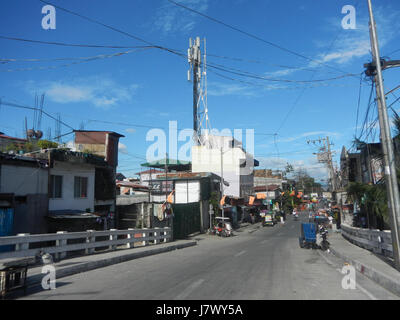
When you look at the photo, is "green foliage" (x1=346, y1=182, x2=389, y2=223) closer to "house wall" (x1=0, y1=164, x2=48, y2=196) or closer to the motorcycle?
the motorcycle

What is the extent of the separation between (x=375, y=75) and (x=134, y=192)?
33572mm

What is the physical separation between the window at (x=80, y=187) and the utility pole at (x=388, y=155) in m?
17.6

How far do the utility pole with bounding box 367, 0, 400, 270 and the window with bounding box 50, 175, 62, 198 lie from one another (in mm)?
16839

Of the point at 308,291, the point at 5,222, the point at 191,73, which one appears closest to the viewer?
the point at 308,291

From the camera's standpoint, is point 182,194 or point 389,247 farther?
point 182,194

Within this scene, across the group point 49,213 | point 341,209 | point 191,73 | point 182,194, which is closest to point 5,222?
point 49,213

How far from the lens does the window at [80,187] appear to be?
69.1 ft

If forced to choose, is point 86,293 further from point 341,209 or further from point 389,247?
point 341,209

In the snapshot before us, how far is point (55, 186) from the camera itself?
19.3m

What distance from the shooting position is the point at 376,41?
10.8 meters

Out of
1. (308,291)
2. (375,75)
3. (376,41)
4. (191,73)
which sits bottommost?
(308,291)

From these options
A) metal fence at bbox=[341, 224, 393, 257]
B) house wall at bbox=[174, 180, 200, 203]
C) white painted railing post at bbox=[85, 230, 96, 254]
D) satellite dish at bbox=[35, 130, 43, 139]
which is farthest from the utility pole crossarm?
house wall at bbox=[174, 180, 200, 203]

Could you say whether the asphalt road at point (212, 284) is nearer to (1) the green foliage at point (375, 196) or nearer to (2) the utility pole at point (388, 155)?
(2) the utility pole at point (388, 155)

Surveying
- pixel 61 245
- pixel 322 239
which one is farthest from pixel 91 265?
pixel 322 239
